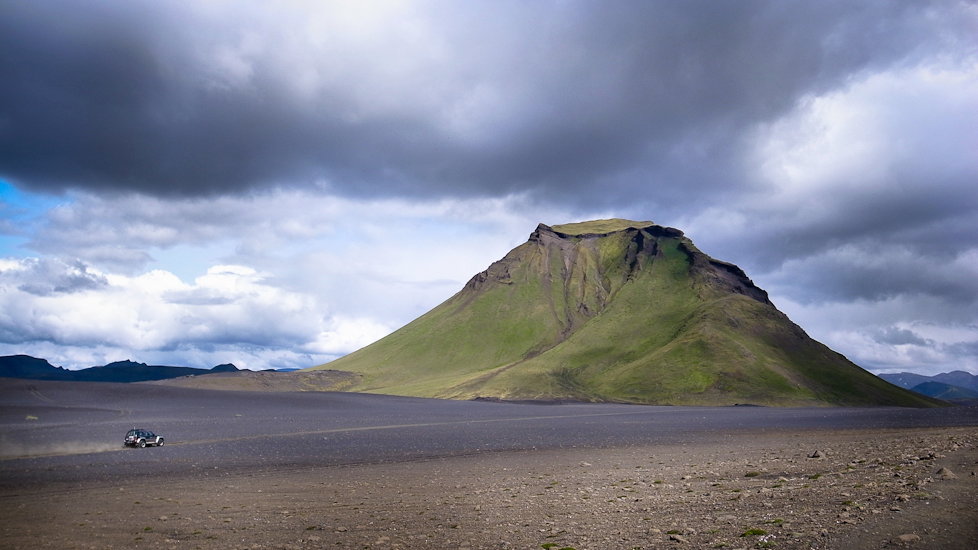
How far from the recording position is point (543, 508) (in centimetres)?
2647

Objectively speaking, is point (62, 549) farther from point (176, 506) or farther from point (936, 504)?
point (936, 504)

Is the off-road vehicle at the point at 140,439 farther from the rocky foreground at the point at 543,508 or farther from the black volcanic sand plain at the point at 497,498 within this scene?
the rocky foreground at the point at 543,508

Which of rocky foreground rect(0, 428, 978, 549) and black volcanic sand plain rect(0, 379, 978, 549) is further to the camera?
black volcanic sand plain rect(0, 379, 978, 549)

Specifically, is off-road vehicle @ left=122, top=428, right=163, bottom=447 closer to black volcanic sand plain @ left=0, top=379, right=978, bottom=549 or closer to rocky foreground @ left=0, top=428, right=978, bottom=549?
black volcanic sand plain @ left=0, top=379, right=978, bottom=549

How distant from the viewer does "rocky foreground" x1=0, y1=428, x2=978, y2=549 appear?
18.9m

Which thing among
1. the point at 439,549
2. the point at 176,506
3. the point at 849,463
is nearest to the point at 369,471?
the point at 176,506

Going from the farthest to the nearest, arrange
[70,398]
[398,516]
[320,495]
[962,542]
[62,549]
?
[70,398]
[320,495]
[398,516]
[62,549]
[962,542]

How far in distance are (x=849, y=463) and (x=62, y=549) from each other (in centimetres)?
3550

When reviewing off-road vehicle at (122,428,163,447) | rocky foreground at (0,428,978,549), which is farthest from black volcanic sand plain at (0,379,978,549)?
off-road vehicle at (122,428,163,447)

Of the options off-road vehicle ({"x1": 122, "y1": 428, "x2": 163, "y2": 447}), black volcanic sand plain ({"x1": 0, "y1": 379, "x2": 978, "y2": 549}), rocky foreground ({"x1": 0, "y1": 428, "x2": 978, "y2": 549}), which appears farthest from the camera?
off-road vehicle ({"x1": 122, "y1": 428, "x2": 163, "y2": 447})

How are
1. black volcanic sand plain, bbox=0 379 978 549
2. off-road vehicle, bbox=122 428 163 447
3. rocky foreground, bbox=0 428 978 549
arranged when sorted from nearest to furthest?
rocky foreground, bbox=0 428 978 549
black volcanic sand plain, bbox=0 379 978 549
off-road vehicle, bbox=122 428 163 447

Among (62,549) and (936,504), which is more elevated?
(936,504)

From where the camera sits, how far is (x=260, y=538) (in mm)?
22688

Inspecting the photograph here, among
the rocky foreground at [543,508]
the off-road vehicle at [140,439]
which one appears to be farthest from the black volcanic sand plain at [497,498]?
the off-road vehicle at [140,439]
